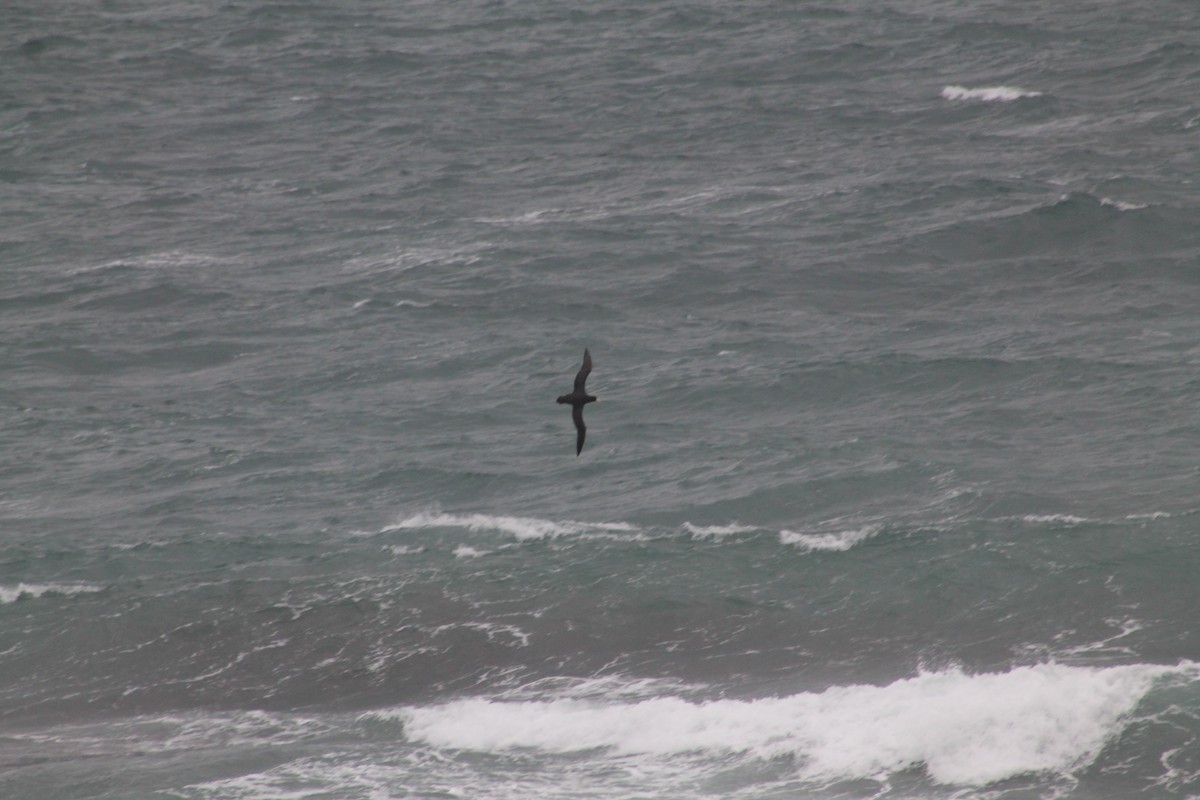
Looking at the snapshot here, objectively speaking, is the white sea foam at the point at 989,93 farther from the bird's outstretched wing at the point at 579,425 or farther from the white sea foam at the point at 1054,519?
the bird's outstretched wing at the point at 579,425

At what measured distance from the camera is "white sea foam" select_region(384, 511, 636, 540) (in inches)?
1422

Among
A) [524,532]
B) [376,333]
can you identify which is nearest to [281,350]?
[376,333]

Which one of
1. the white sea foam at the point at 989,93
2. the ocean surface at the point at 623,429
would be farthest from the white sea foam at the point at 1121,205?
the white sea foam at the point at 989,93

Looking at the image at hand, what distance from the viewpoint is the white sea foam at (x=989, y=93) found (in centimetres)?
6194

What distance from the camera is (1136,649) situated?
29234 mm

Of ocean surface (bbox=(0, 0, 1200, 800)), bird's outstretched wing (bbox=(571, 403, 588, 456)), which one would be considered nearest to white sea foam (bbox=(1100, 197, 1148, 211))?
ocean surface (bbox=(0, 0, 1200, 800))

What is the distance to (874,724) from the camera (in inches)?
1102

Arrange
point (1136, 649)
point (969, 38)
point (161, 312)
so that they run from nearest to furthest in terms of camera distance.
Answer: point (1136, 649) → point (161, 312) → point (969, 38)

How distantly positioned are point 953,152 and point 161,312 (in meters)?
27.5

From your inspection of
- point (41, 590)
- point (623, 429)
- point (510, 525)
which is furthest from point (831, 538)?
point (41, 590)

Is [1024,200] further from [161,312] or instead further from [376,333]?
[161,312]

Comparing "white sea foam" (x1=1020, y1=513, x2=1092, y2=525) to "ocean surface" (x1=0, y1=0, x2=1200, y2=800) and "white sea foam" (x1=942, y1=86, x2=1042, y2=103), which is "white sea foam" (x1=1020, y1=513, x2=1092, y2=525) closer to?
"ocean surface" (x1=0, y1=0, x2=1200, y2=800)

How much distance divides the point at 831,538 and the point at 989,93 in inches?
1301

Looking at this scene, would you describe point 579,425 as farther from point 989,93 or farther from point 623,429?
point 989,93
